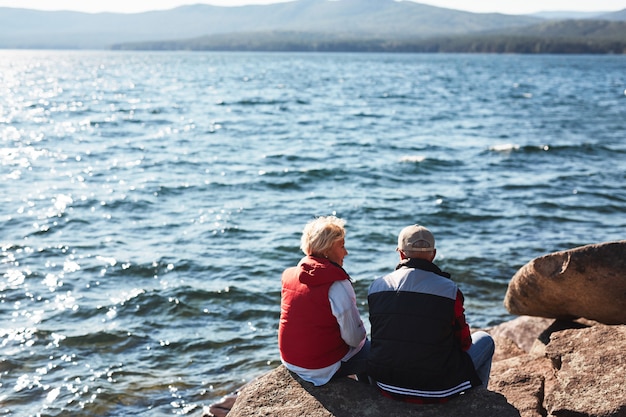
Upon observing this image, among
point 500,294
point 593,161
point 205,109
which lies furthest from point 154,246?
point 205,109

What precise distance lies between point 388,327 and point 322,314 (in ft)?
1.90

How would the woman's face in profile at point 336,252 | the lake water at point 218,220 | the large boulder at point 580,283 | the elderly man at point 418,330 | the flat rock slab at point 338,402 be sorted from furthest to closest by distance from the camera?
the lake water at point 218,220, the large boulder at point 580,283, the woman's face in profile at point 336,252, the flat rock slab at point 338,402, the elderly man at point 418,330

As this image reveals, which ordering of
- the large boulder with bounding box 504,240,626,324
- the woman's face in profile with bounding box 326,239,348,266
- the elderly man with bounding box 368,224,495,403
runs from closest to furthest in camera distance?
the elderly man with bounding box 368,224,495,403
the woman's face in profile with bounding box 326,239,348,266
the large boulder with bounding box 504,240,626,324

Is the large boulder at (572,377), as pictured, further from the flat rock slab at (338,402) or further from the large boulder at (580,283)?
the large boulder at (580,283)

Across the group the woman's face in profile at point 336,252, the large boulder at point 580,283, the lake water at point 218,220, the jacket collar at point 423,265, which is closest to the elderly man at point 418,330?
the jacket collar at point 423,265

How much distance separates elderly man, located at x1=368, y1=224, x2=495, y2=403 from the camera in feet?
17.5

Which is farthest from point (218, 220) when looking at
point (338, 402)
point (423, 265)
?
point (423, 265)

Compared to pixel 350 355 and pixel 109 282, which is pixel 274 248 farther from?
pixel 350 355

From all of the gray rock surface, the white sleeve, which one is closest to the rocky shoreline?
the gray rock surface

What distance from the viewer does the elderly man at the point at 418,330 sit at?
17.5ft

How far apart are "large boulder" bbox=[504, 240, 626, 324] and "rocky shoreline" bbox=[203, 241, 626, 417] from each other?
0.01 meters

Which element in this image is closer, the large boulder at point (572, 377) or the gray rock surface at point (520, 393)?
the gray rock surface at point (520, 393)

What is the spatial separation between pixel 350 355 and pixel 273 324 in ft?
15.9

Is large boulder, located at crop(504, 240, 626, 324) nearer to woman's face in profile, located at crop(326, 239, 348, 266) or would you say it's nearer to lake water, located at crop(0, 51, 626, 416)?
lake water, located at crop(0, 51, 626, 416)
